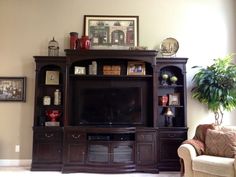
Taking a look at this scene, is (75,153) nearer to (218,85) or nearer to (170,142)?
(170,142)

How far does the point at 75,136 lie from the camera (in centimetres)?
499

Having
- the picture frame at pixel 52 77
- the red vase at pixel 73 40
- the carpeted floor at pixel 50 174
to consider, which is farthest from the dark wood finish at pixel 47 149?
the red vase at pixel 73 40

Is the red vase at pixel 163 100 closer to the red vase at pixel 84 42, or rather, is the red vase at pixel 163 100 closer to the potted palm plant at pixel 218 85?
the potted palm plant at pixel 218 85

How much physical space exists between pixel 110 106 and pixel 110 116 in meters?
0.20

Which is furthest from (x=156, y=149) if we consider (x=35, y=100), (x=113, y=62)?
(x=35, y=100)

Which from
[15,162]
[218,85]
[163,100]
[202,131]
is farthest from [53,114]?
[218,85]

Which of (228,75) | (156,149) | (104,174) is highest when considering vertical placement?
(228,75)

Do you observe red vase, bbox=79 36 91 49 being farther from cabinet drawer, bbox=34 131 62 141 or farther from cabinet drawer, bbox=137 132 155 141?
cabinet drawer, bbox=137 132 155 141

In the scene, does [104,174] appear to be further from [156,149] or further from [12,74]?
[12,74]

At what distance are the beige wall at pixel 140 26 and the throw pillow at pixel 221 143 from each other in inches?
48.3

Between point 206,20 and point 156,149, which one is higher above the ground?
point 206,20

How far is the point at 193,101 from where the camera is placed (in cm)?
562

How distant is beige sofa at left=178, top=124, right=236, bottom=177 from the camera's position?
3.75m

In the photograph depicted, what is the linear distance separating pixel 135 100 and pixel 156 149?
1058 mm
